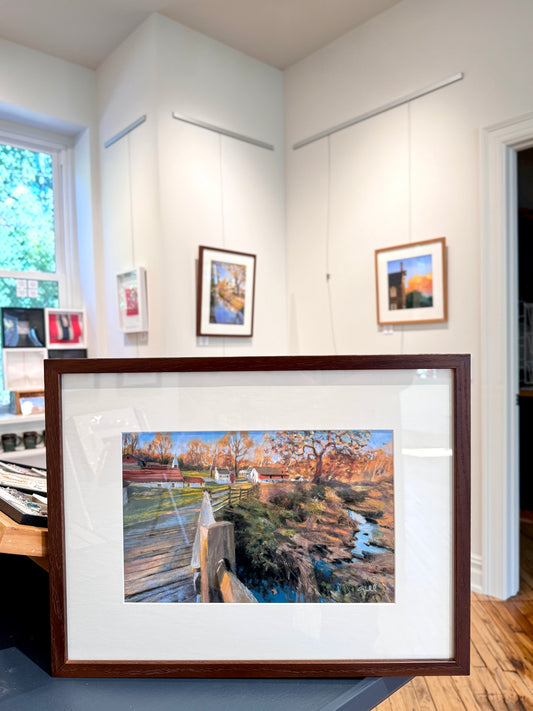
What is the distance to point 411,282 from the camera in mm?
2654

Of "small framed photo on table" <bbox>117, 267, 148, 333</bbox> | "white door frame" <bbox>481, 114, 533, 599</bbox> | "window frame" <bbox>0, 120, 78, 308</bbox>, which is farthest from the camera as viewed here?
"window frame" <bbox>0, 120, 78, 308</bbox>

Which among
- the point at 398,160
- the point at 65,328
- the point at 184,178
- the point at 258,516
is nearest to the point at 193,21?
the point at 184,178

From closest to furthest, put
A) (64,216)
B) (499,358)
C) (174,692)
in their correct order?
(174,692)
(499,358)
(64,216)

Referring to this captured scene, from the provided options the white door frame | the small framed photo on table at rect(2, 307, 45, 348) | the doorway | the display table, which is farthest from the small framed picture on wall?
the doorway

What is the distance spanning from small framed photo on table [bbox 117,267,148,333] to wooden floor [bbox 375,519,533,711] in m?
2.17

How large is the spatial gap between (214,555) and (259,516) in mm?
64

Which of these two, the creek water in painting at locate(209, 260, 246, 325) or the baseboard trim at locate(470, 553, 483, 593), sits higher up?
the creek water in painting at locate(209, 260, 246, 325)

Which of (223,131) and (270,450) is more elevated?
(223,131)

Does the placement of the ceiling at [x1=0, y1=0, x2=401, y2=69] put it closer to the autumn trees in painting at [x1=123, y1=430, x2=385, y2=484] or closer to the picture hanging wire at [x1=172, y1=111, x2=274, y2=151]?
the picture hanging wire at [x1=172, y1=111, x2=274, y2=151]

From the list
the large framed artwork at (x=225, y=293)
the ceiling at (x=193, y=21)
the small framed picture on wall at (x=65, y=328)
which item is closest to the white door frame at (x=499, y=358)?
the ceiling at (x=193, y=21)

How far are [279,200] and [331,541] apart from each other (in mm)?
3112

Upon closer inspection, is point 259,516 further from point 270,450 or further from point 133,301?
point 133,301

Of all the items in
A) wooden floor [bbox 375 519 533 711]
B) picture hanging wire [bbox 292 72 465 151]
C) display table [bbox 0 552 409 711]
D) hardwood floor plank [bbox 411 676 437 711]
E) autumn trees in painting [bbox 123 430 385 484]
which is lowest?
hardwood floor plank [bbox 411 676 437 711]

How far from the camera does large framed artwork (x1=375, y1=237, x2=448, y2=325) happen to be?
2.54m
